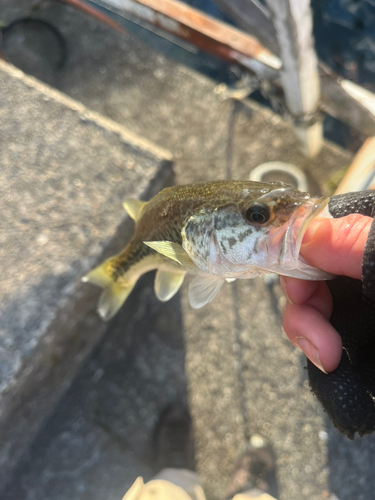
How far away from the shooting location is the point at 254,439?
9.02 ft

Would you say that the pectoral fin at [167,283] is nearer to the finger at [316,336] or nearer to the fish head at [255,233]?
the fish head at [255,233]

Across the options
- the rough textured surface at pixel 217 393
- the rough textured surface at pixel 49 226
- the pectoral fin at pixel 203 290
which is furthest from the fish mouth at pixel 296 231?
the rough textured surface at pixel 217 393

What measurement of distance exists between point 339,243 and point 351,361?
59 cm

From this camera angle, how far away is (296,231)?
1260 millimetres

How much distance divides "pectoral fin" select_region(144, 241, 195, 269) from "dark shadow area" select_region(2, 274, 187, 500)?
1.57 metres

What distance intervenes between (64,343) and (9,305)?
1.54ft

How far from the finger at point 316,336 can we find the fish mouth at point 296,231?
1.11 ft

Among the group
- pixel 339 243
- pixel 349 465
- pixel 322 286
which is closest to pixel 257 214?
pixel 339 243

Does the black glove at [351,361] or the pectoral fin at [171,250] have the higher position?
the black glove at [351,361]

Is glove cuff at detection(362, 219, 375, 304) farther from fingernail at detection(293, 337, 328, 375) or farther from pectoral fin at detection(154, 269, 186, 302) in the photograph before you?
pectoral fin at detection(154, 269, 186, 302)

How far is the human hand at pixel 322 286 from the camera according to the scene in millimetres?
1278

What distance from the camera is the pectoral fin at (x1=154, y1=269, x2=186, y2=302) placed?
196 cm

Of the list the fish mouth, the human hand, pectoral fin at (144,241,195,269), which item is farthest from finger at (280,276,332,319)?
pectoral fin at (144,241,195,269)

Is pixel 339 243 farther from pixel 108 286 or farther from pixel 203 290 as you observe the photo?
pixel 108 286
